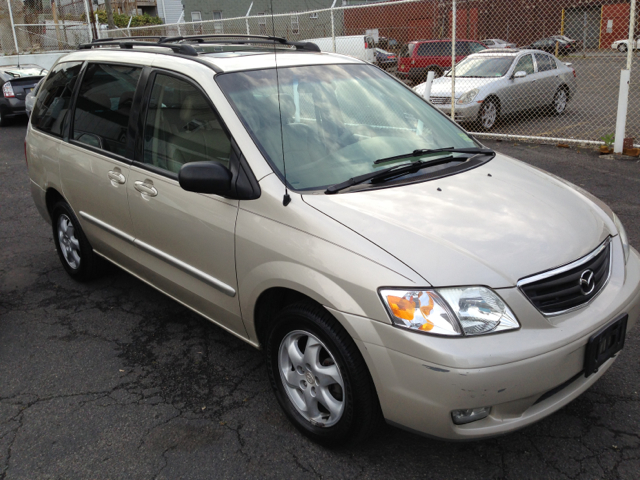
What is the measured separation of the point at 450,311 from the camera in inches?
88.7

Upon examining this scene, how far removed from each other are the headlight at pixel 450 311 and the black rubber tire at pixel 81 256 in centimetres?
302

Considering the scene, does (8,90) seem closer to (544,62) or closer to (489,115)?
(489,115)

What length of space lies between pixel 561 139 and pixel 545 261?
8.23 metres

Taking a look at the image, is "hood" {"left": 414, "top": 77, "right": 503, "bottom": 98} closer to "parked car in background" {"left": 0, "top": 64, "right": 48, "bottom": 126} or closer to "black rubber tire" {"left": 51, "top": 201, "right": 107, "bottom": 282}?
"black rubber tire" {"left": 51, "top": 201, "right": 107, "bottom": 282}

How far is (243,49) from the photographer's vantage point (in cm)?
380

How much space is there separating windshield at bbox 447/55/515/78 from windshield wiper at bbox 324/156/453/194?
361 inches

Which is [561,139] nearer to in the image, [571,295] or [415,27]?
[571,295]

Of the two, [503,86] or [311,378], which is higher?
[503,86]

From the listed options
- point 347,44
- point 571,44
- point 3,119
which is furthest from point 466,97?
point 571,44

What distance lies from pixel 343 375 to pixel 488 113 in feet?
31.5

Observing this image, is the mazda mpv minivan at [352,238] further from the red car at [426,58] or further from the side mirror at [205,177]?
the red car at [426,58]

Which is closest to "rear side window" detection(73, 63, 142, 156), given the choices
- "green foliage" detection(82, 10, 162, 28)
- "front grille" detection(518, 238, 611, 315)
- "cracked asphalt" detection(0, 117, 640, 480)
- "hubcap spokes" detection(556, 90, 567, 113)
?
"cracked asphalt" detection(0, 117, 640, 480)

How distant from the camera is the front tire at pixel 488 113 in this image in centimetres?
1096

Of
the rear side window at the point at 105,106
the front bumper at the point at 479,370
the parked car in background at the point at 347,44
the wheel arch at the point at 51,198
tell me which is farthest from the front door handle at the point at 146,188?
the parked car in background at the point at 347,44
